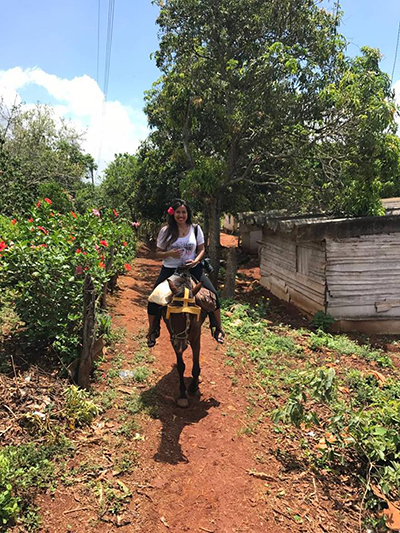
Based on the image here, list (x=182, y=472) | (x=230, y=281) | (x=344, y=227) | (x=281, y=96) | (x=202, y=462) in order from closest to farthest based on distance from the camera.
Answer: (x=182, y=472), (x=202, y=462), (x=344, y=227), (x=281, y=96), (x=230, y=281)

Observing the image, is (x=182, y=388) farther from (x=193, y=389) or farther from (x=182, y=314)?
(x=182, y=314)

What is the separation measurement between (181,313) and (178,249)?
1.05 metres

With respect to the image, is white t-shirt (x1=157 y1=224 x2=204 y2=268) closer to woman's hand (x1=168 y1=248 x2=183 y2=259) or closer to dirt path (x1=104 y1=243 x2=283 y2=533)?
woman's hand (x1=168 y1=248 x2=183 y2=259)

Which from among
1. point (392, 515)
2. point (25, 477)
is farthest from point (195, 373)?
point (392, 515)

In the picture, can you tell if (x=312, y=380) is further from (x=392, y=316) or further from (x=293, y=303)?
(x=293, y=303)

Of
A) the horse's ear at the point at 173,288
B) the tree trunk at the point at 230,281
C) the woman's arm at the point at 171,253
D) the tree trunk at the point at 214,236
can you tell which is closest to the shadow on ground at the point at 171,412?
the horse's ear at the point at 173,288

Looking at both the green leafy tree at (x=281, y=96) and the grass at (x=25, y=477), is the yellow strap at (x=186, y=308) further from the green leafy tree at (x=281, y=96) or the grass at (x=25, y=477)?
the green leafy tree at (x=281, y=96)

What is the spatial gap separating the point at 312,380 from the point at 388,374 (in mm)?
3303

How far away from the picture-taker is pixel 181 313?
4238mm

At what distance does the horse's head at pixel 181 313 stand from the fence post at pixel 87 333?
1.04 m

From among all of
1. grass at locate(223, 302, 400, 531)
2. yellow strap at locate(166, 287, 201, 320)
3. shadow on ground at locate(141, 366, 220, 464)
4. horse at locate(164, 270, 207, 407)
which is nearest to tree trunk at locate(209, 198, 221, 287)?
grass at locate(223, 302, 400, 531)

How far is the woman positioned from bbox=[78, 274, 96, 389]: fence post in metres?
0.76

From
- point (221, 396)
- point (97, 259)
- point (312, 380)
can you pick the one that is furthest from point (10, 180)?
point (312, 380)

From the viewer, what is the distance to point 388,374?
663 cm
